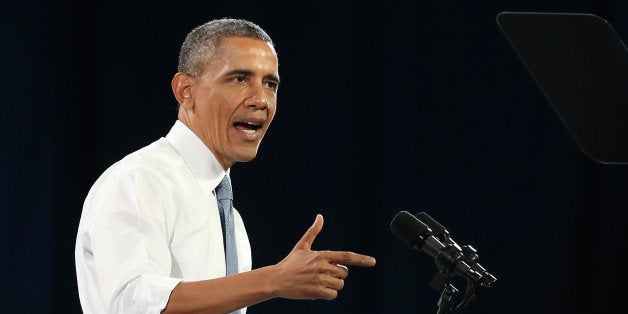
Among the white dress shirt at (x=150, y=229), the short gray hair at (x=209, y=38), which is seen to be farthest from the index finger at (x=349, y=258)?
the short gray hair at (x=209, y=38)

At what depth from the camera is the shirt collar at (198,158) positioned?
1.69m

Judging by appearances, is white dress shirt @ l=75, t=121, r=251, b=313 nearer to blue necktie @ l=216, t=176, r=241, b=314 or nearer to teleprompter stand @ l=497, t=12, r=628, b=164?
blue necktie @ l=216, t=176, r=241, b=314

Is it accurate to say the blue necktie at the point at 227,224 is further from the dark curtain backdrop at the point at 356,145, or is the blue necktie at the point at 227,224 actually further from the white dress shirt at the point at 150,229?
the dark curtain backdrop at the point at 356,145

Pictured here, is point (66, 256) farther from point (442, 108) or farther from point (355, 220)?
point (442, 108)

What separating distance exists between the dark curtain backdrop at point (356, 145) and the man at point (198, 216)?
954mm

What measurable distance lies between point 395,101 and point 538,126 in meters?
0.46

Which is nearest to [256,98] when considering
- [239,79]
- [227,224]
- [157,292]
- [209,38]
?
[239,79]

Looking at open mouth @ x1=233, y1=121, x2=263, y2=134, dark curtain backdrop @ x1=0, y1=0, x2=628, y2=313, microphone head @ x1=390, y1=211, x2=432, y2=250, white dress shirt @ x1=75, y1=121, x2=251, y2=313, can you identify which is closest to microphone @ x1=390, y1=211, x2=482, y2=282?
microphone head @ x1=390, y1=211, x2=432, y2=250

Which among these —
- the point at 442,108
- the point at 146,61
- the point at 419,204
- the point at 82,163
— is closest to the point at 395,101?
the point at 442,108

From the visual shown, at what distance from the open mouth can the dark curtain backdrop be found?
1.07 m

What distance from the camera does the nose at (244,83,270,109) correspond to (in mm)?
1773

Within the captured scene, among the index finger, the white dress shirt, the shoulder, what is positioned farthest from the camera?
the shoulder

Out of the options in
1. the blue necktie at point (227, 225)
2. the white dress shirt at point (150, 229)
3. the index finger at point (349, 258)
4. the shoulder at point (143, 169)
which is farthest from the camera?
the blue necktie at point (227, 225)

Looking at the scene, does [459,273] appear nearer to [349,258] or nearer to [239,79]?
[349,258]
